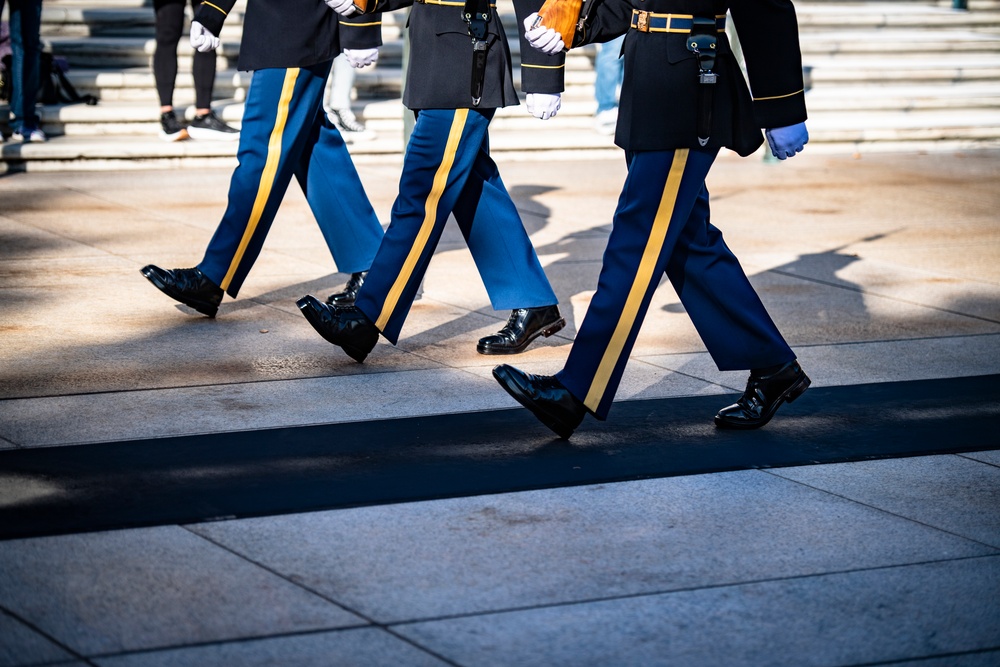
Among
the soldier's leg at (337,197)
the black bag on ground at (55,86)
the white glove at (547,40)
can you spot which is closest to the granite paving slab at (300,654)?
the white glove at (547,40)

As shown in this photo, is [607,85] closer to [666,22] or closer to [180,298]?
[180,298]

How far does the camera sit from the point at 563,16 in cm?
412

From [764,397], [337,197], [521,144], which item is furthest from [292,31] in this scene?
[521,144]

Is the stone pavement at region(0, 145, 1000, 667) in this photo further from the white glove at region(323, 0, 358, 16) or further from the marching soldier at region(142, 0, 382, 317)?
the white glove at region(323, 0, 358, 16)

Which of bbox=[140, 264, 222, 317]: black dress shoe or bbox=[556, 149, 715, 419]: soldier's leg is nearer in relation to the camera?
bbox=[556, 149, 715, 419]: soldier's leg

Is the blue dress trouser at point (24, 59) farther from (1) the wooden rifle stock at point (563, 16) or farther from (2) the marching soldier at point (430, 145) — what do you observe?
(1) the wooden rifle stock at point (563, 16)

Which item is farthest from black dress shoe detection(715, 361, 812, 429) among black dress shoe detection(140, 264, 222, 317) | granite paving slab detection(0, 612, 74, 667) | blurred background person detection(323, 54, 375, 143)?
blurred background person detection(323, 54, 375, 143)

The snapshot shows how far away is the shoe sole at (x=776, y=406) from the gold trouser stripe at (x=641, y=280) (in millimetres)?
547

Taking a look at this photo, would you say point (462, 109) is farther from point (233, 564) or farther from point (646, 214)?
point (233, 564)

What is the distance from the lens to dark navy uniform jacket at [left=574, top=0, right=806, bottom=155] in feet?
13.3

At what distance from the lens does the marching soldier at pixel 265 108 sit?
544cm

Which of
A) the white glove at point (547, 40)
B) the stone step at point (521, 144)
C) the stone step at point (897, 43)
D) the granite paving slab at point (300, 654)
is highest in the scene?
the white glove at point (547, 40)

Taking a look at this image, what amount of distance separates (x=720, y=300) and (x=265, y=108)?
6.99 ft

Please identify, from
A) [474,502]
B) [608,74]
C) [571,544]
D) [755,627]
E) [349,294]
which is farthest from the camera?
[608,74]
